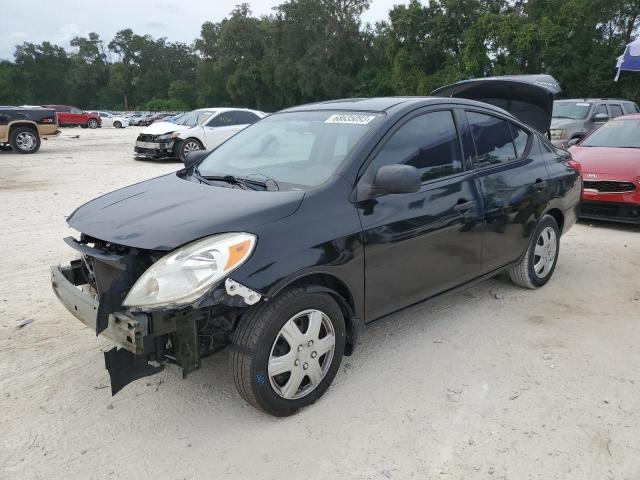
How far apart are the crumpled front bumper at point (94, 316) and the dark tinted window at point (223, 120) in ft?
39.3

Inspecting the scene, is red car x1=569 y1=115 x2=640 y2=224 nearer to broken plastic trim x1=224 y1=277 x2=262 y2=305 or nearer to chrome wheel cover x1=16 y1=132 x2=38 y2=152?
broken plastic trim x1=224 y1=277 x2=262 y2=305

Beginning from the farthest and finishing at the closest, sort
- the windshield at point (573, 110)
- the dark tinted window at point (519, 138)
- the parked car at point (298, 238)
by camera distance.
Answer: the windshield at point (573, 110) < the dark tinted window at point (519, 138) < the parked car at point (298, 238)

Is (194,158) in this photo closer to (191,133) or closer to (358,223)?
(358,223)

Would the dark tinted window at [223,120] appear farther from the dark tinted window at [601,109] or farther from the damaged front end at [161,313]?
the damaged front end at [161,313]

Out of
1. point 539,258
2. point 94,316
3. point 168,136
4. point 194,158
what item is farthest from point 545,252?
point 168,136

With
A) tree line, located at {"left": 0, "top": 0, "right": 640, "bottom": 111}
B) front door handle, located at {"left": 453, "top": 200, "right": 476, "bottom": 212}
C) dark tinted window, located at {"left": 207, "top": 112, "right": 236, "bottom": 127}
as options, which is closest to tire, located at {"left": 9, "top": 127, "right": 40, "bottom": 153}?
dark tinted window, located at {"left": 207, "top": 112, "right": 236, "bottom": 127}

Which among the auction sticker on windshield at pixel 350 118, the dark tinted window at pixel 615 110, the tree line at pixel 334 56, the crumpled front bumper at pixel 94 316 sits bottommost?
the crumpled front bumper at pixel 94 316

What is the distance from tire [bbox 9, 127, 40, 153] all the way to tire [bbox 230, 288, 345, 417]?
1659 cm

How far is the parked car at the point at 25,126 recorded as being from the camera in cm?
1571

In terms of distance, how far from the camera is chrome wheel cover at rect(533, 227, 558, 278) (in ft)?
15.4

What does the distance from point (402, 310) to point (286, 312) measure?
102 cm

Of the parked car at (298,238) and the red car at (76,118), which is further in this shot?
the red car at (76,118)

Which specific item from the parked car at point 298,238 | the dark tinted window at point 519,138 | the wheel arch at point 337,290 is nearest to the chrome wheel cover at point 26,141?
the parked car at point 298,238

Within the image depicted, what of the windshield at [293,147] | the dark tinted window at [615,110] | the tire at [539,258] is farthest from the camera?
the dark tinted window at [615,110]
